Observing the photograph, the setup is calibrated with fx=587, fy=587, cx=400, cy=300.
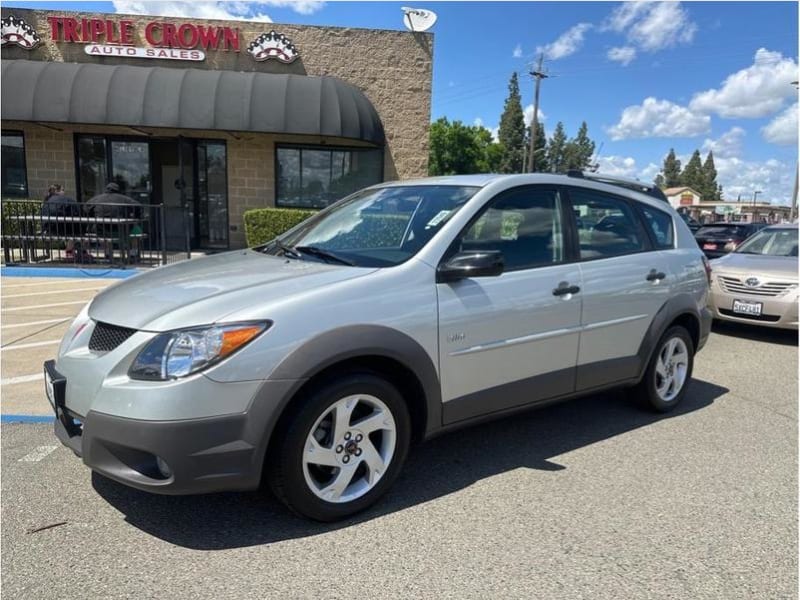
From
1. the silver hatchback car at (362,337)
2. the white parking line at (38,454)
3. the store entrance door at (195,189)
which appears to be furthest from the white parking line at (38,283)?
the silver hatchback car at (362,337)

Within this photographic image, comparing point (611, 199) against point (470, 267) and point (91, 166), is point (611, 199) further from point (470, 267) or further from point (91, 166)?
point (91, 166)

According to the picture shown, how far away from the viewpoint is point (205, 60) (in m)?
14.0

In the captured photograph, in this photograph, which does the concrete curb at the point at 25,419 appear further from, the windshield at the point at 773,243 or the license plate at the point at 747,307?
the windshield at the point at 773,243

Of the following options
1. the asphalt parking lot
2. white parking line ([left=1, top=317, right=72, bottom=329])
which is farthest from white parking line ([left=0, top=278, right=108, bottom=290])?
the asphalt parking lot

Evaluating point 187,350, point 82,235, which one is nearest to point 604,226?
point 187,350

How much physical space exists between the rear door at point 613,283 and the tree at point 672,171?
146 m

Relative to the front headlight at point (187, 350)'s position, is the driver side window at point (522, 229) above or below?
above

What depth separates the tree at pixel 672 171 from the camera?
13538 centimetres

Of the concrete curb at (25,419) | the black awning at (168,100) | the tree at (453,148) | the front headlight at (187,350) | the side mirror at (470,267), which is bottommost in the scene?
the concrete curb at (25,419)

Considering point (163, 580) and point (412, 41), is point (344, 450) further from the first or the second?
point (412, 41)

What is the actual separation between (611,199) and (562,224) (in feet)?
2.26

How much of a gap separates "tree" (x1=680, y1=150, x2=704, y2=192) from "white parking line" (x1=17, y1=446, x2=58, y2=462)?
145 metres

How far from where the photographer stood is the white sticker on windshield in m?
3.34

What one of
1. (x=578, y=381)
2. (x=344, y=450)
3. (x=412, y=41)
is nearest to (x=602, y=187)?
(x=578, y=381)
